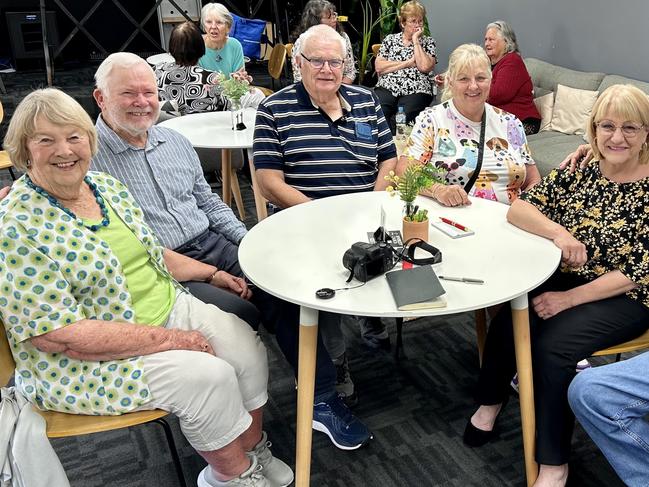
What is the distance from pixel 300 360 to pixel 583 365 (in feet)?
4.18

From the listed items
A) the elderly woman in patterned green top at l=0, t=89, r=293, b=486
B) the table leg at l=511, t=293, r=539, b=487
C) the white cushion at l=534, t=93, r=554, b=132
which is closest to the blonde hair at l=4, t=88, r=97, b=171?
the elderly woman in patterned green top at l=0, t=89, r=293, b=486

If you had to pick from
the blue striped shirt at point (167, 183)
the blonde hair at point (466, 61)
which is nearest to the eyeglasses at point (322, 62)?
the blonde hair at point (466, 61)

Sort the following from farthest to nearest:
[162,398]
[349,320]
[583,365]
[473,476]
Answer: [349,320] → [583,365] → [473,476] → [162,398]

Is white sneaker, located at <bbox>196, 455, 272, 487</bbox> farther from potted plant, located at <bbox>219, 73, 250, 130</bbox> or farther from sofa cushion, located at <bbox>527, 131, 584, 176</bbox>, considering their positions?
sofa cushion, located at <bbox>527, 131, 584, 176</bbox>

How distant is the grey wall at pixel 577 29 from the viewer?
167 inches

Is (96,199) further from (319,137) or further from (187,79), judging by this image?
(187,79)

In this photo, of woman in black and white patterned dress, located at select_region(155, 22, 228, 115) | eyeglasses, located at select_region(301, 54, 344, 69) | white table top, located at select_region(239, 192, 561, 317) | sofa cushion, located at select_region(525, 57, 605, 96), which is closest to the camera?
white table top, located at select_region(239, 192, 561, 317)

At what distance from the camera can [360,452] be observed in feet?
6.76

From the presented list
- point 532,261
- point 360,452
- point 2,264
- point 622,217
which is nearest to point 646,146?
point 622,217

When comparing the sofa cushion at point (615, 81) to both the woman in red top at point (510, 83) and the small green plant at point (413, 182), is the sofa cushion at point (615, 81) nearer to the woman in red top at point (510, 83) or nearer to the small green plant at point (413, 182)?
the woman in red top at point (510, 83)

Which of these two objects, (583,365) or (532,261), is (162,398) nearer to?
(532,261)

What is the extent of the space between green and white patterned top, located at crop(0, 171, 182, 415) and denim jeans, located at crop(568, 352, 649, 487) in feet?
3.79

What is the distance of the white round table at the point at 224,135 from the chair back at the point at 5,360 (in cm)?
170

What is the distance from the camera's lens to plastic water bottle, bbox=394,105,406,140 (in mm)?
3756
